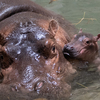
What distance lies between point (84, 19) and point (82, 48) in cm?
304

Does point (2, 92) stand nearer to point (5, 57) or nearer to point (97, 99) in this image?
point (5, 57)

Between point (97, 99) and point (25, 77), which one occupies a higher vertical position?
point (25, 77)

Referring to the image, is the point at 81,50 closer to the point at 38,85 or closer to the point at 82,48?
the point at 82,48

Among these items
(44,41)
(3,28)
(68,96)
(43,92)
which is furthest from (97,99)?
(3,28)

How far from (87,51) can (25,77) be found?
139 centimetres

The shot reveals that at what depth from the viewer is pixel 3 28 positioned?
10.9 ft

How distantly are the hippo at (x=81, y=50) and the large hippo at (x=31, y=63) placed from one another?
6.3 inches

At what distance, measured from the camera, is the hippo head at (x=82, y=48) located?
10.9 ft

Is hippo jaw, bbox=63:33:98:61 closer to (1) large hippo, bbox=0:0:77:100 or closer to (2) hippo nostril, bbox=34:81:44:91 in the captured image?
(1) large hippo, bbox=0:0:77:100

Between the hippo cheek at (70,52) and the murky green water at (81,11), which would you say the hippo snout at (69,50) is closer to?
the hippo cheek at (70,52)

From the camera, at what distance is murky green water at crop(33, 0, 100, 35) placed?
5.92 m

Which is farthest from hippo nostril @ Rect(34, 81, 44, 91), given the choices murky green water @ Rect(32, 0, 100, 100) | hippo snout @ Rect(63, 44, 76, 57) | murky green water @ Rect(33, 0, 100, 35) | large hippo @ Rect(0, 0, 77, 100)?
murky green water @ Rect(33, 0, 100, 35)

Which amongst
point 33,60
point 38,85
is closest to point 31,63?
point 33,60

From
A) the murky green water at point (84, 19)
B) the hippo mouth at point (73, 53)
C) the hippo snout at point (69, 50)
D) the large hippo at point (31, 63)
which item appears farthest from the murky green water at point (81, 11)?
the large hippo at point (31, 63)
